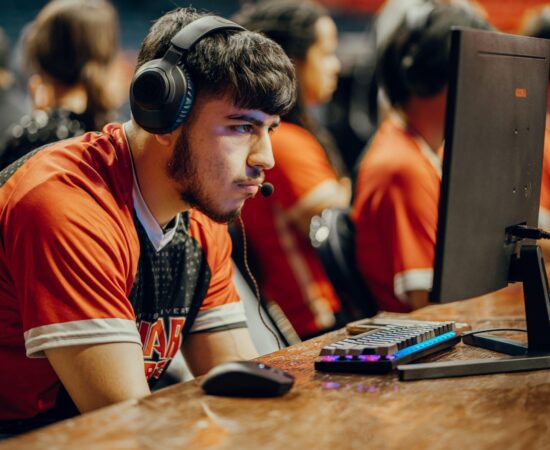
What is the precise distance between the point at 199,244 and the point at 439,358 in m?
0.50

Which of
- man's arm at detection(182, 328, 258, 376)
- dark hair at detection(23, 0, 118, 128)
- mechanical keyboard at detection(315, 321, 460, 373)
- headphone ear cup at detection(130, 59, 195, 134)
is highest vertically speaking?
dark hair at detection(23, 0, 118, 128)

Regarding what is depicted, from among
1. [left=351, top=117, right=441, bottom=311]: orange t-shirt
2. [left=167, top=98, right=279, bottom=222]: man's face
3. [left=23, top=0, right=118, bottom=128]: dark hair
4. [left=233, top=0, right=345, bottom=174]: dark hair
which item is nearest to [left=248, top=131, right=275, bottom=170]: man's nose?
[left=167, top=98, right=279, bottom=222]: man's face

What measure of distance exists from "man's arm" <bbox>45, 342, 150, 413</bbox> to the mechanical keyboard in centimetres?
29

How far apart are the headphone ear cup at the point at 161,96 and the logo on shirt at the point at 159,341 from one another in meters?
0.35

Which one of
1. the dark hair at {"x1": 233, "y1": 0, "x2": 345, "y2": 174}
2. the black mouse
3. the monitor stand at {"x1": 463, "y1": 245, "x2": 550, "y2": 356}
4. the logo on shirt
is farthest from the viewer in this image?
the dark hair at {"x1": 233, "y1": 0, "x2": 345, "y2": 174}

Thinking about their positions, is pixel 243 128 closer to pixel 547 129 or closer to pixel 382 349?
pixel 382 349

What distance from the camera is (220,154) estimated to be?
144 cm

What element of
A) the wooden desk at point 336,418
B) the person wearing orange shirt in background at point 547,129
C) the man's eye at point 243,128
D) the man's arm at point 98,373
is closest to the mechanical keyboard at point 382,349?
the wooden desk at point 336,418

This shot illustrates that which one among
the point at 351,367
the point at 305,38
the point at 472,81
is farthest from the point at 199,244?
the point at 305,38

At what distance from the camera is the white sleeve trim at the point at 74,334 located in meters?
1.23

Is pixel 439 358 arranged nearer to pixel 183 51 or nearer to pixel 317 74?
pixel 183 51

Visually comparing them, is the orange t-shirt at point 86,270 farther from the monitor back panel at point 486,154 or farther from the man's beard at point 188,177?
the monitor back panel at point 486,154

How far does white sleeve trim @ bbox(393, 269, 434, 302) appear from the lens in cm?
211

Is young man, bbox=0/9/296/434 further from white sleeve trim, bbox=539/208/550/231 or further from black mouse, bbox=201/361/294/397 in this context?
white sleeve trim, bbox=539/208/550/231
